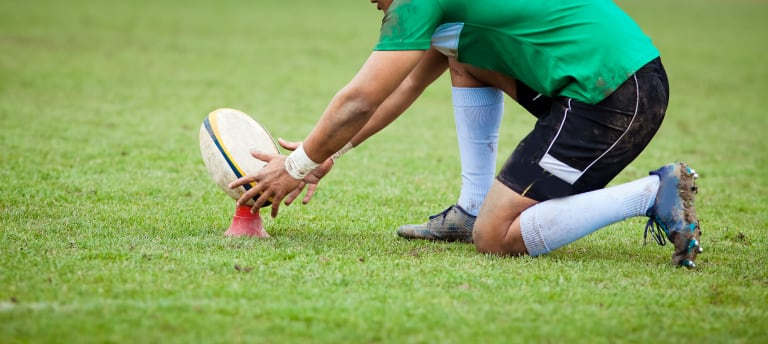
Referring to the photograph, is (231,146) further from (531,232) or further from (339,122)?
(531,232)

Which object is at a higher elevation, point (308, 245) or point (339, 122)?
point (339, 122)

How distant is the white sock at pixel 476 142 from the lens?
482cm

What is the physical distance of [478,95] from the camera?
15.7ft

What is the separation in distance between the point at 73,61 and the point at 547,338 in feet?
38.7

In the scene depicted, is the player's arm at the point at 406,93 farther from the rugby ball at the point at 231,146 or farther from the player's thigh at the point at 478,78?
the rugby ball at the point at 231,146

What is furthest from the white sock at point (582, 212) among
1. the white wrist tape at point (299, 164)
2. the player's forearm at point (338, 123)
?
the white wrist tape at point (299, 164)

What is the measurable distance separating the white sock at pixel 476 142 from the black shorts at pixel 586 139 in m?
0.59

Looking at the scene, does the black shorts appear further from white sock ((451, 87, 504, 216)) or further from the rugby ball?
the rugby ball

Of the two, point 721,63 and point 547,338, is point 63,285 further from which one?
point 721,63

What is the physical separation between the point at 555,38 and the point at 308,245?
159 cm

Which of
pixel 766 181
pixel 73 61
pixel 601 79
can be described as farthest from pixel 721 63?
pixel 601 79

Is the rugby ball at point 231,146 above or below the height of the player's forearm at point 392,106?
below

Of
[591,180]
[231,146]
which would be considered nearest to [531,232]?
[591,180]

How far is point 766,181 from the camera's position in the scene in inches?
287
